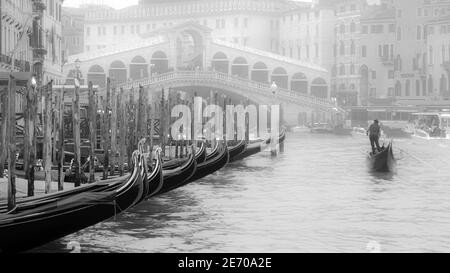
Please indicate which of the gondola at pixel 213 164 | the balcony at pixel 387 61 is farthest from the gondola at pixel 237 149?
the balcony at pixel 387 61

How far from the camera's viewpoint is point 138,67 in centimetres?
6250

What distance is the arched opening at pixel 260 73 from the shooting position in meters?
63.8

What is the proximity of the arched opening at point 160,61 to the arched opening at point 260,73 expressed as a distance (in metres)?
5.57

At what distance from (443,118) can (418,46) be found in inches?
758

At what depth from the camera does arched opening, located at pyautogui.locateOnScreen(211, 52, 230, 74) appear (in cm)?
6450

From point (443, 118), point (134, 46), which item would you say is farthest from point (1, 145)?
point (134, 46)

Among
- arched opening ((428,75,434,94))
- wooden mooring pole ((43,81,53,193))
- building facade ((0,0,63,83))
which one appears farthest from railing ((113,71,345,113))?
wooden mooring pole ((43,81,53,193))

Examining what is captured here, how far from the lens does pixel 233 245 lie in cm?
1257

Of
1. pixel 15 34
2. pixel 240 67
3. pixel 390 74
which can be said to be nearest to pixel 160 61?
pixel 240 67

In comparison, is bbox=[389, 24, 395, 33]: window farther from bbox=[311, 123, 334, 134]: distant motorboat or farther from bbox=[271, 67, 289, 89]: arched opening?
bbox=[311, 123, 334, 134]: distant motorboat

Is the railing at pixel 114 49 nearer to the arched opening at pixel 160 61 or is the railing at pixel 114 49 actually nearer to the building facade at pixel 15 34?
the arched opening at pixel 160 61

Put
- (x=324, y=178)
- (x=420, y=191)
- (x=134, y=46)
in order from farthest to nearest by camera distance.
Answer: (x=134, y=46)
(x=324, y=178)
(x=420, y=191)
